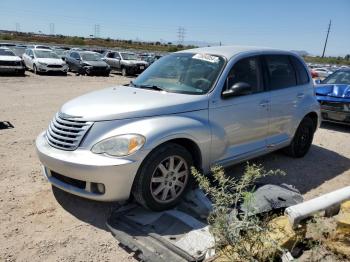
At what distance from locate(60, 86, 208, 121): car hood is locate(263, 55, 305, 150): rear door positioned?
1.46 meters

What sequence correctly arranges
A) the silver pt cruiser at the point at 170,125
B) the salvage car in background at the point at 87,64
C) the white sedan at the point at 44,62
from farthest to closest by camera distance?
1. the salvage car in background at the point at 87,64
2. the white sedan at the point at 44,62
3. the silver pt cruiser at the point at 170,125

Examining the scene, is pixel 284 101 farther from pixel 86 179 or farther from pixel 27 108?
pixel 27 108

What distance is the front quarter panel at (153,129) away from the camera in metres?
3.72

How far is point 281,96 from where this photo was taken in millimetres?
5453

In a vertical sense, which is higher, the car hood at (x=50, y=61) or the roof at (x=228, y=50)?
the roof at (x=228, y=50)

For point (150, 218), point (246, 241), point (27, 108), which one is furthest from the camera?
point (27, 108)

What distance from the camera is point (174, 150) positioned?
3967 mm

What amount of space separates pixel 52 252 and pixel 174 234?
1155 millimetres

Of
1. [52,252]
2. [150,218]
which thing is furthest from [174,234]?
[52,252]

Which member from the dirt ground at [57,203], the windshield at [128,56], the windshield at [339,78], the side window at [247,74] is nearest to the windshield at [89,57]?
the windshield at [128,56]

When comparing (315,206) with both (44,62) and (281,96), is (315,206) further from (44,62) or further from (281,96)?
(44,62)

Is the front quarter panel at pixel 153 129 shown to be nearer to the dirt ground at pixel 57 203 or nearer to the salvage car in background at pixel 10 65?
the dirt ground at pixel 57 203

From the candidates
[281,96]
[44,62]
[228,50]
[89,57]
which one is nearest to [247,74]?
[228,50]

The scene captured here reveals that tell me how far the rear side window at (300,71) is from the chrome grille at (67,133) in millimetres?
3765
